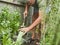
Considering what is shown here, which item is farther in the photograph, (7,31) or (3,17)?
(3,17)

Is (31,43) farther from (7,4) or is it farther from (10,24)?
(7,4)

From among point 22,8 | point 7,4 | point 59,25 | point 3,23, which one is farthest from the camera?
point 22,8

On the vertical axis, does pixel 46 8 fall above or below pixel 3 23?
above

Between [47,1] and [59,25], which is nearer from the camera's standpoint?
[59,25]

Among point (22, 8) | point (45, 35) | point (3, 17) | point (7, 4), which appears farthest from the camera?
point (22, 8)

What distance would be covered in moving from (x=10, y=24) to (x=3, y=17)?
0.38 metres

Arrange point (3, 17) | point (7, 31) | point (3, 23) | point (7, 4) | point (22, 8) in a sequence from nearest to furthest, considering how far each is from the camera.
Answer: point (7, 31), point (3, 23), point (3, 17), point (7, 4), point (22, 8)

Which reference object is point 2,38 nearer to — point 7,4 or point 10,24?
point 10,24

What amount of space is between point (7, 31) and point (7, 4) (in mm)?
2395

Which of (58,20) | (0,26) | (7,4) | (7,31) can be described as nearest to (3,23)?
(0,26)

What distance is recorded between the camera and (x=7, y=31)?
4035 millimetres

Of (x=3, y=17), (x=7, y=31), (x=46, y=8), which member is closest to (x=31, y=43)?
(x=7, y=31)

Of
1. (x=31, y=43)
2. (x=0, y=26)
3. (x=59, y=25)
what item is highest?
(x=59, y=25)

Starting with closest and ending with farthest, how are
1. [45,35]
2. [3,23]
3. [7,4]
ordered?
[45,35], [3,23], [7,4]
